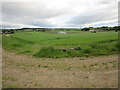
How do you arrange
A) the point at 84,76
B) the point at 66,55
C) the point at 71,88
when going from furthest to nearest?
the point at 66,55 → the point at 84,76 → the point at 71,88

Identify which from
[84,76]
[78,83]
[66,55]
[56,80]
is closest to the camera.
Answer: [78,83]

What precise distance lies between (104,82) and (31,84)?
10.9ft

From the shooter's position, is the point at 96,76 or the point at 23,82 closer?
the point at 23,82

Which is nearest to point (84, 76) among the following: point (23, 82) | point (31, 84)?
point (31, 84)

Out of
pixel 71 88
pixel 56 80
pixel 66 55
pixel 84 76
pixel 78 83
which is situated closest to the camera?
pixel 71 88

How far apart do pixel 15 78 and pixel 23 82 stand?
720mm

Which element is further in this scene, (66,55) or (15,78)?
(66,55)

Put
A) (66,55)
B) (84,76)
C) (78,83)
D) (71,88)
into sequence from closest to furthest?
(71,88)
(78,83)
(84,76)
(66,55)

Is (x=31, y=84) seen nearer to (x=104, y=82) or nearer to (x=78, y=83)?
(x=78, y=83)

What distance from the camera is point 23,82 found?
446 cm

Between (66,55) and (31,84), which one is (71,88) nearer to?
(31,84)

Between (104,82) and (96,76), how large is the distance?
0.64m

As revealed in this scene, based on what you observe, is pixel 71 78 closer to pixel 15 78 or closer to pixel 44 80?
pixel 44 80

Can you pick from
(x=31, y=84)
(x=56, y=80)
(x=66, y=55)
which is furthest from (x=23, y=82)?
(x=66, y=55)
